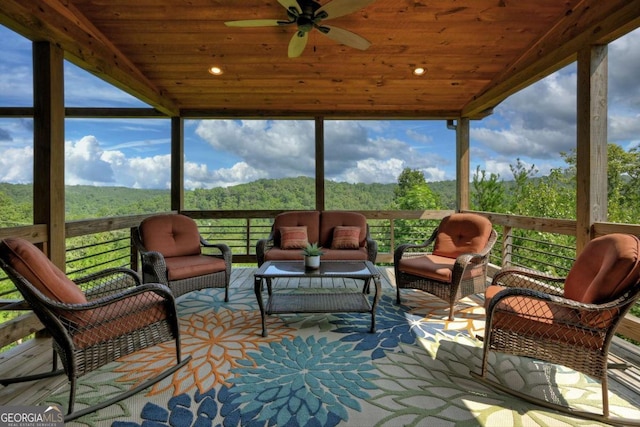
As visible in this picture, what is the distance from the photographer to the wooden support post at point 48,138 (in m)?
2.60

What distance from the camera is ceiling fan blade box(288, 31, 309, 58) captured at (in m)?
2.76

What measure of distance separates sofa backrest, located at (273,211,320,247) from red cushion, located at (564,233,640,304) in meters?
2.88

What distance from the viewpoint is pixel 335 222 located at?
4.37 meters

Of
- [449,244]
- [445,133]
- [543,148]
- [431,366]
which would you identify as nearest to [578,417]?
[431,366]

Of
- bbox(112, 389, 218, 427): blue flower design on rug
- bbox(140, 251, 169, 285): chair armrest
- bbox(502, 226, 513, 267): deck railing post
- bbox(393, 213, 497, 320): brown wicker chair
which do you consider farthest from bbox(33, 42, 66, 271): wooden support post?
bbox(502, 226, 513, 267): deck railing post

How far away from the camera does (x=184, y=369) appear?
2102 mm

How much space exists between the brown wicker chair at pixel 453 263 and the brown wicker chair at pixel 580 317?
915 millimetres

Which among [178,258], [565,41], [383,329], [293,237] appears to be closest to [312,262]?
[383,329]

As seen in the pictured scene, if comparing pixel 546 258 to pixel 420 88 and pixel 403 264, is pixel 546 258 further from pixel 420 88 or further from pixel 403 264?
pixel 403 264

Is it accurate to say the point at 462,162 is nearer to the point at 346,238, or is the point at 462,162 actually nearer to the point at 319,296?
the point at 346,238

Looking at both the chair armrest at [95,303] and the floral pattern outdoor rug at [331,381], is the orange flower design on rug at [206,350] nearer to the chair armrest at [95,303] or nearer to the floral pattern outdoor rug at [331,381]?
the floral pattern outdoor rug at [331,381]

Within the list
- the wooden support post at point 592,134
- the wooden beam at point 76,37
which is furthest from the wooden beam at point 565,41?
the wooden beam at point 76,37

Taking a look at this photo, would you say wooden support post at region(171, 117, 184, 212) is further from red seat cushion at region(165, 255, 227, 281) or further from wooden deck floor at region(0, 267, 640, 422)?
wooden deck floor at region(0, 267, 640, 422)

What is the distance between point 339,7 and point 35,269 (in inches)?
102
